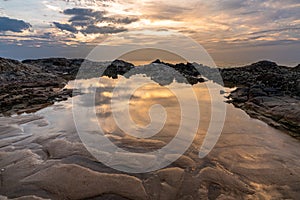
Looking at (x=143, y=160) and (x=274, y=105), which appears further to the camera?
(x=274, y=105)

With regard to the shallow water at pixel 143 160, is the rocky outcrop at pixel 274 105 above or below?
above

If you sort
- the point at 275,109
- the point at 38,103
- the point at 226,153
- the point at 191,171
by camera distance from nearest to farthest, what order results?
the point at 191,171
the point at 226,153
the point at 275,109
the point at 38,103

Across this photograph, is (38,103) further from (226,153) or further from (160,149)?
(226,153)

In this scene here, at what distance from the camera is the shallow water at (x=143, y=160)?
4820 mm

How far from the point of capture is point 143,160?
6078 mm

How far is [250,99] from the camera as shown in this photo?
15117mm

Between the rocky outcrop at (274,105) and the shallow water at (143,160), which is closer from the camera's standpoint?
the shallow water at (143,160)

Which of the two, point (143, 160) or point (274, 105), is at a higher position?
point (274, 105)

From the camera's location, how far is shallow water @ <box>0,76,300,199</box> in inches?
190

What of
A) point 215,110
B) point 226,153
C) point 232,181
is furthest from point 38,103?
point 232,181

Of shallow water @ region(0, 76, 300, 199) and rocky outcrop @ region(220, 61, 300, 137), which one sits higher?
rocky outcrop @ region(220, 61, 300, 137)

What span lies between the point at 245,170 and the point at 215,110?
6.80 m

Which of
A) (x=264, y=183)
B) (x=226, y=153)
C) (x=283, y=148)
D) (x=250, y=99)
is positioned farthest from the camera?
(x=250, y=99)

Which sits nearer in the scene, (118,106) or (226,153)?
(226,153)
